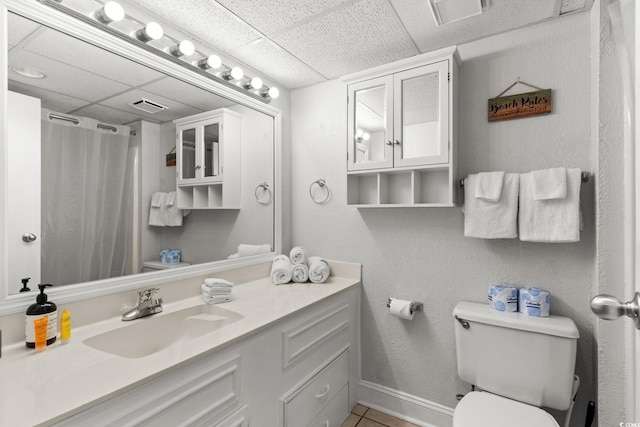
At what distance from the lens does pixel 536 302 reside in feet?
4.73

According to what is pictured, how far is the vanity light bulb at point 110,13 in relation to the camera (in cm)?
120

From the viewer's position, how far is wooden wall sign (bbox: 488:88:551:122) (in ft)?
4.90

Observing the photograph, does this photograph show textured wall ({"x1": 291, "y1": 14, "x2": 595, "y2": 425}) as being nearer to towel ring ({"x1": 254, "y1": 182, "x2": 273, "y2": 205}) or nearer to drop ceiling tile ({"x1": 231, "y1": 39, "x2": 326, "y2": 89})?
drop ceiling tile ({"x1": 231, "y1": 39, "x2": 326, "y2": 89})

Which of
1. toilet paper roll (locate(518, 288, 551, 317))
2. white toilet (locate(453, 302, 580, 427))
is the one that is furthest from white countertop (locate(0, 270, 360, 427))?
toilet paper roll (locate(518, 288, 551, 317))

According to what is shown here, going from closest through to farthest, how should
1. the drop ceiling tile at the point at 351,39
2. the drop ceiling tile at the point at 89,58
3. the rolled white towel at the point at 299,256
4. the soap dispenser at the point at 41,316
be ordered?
the soap dispenser at the point at 41,316
the drop ceiling tile at the point at 89,58
the drop ceiling tile at the point at 351,39
the rolled white towel at the point at 299,256

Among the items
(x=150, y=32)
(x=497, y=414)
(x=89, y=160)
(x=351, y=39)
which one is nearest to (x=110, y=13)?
(x=150, y=32)

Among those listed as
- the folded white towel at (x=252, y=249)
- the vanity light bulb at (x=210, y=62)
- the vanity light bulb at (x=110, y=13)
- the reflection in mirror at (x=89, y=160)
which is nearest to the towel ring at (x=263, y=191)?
the folded white towel at (x=252, y=249)

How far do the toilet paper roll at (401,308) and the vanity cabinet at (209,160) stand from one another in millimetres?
1128

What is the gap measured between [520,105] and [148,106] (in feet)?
5.96

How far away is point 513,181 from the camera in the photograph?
1.46 m

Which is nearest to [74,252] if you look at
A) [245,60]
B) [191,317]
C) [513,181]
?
[191,317]

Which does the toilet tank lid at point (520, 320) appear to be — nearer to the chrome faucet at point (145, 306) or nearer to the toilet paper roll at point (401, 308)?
the toilet paper roll at point (401, 308)

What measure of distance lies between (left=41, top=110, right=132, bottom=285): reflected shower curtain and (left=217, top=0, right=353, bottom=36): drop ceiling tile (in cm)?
76

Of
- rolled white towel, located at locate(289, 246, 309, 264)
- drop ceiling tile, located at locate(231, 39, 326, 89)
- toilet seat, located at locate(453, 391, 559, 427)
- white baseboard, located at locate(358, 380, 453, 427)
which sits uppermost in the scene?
drop ceiling tile, located at locate(231, 39, 326, 89)
